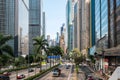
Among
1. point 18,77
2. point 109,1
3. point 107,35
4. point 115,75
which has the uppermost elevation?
point 109,1

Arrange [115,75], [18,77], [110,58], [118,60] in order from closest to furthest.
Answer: [115,75]
[18,77]
[118,60]
[110,58]

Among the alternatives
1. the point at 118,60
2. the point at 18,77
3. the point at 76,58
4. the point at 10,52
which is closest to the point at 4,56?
the point at 10,52

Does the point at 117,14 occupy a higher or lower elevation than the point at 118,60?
higher

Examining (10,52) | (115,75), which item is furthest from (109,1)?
(115,75)

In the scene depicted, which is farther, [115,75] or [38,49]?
[38,49]

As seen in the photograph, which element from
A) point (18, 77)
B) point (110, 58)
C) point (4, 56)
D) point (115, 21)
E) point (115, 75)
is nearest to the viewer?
point (115, 75)

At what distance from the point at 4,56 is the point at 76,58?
105949 millimetres

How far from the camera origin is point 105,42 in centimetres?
11106

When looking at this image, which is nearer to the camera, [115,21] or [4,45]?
[4,45]

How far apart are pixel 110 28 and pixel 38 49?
23492 millimetres

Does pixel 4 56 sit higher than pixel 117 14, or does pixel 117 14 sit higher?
pixel 117 14

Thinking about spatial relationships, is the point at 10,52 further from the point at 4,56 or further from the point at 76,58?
the point at 76,58

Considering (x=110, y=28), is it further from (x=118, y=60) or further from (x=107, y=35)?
(x=118, y=60)

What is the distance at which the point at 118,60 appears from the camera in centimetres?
8562
